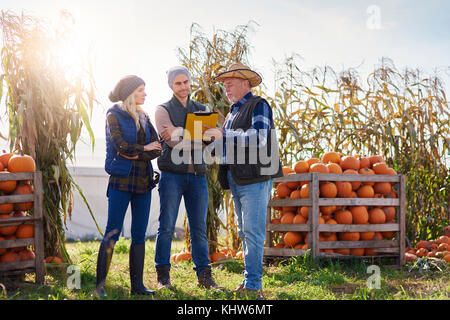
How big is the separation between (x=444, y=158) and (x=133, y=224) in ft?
14.6

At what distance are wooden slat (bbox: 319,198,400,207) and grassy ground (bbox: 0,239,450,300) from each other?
569 millimetres

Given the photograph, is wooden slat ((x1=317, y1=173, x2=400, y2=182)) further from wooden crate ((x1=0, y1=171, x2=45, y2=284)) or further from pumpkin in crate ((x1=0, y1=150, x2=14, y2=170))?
pumpkin in crate ((x1=0, y1=150, x2=14, y2=170))

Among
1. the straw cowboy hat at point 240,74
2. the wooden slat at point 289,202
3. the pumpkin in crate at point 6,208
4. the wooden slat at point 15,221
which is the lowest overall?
the wooden slat at point 15,221

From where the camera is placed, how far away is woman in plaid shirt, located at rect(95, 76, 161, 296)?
3391 millimetres

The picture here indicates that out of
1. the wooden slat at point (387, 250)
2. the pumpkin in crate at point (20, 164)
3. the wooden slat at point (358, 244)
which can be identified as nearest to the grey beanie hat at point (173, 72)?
the pumpkin in crate at point (20, 164)

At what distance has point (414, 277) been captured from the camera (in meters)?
4.48

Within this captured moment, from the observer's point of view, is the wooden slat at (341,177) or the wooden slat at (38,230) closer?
the wooden slat at (38,230)

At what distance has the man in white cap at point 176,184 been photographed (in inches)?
146

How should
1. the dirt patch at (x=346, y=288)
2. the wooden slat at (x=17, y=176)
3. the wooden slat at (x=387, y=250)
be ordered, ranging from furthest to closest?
the wooden slat at (x=387, y=250)
the wooden slat at (x=17, y=176)
the dirt patch at (x=346, y=288)

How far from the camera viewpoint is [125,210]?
348 cm

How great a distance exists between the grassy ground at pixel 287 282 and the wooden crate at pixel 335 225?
0.50 ft

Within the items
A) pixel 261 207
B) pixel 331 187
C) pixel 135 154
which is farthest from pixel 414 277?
pixel 135 154

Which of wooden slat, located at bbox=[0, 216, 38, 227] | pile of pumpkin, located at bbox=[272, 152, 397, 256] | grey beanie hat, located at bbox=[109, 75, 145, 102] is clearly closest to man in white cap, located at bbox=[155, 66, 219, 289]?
grey beanie hat, located at bbox=[109, 75, 145, 102]

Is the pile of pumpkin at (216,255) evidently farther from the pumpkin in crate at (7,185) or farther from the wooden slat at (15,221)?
the pumpkin in crate at (7,185)
